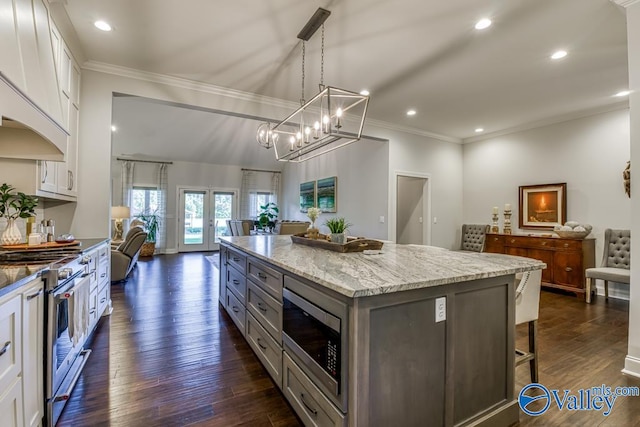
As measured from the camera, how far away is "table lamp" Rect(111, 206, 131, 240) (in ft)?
21.8

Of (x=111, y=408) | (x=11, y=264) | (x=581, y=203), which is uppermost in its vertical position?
(x=581, y=203)

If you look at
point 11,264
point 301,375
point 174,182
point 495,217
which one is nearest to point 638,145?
point 301,375

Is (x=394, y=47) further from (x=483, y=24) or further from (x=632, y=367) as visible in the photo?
(x=632, y=367)

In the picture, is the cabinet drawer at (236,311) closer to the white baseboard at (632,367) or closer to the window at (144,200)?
the white baseboard at (632,367)

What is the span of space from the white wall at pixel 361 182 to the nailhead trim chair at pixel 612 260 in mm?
2927

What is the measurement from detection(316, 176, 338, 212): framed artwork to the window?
4658mm

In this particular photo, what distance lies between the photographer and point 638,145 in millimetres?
2166

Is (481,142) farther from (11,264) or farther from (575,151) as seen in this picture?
(11,264)

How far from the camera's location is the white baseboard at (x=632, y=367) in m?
2.20

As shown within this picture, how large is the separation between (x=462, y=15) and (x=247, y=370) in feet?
11.2

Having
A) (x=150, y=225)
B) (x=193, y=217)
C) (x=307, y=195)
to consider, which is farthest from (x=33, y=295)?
(x=193, y=217)

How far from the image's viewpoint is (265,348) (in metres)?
2.19

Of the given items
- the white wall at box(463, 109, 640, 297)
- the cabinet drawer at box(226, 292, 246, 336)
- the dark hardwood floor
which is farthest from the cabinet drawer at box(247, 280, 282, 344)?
the white wall at box(463, 109, 640, 297)

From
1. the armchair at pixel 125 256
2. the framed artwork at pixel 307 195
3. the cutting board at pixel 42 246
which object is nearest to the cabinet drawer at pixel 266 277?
the cutting board at pixel 42 246
